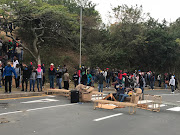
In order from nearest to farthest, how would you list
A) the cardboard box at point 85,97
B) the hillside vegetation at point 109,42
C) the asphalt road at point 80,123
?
A: the asphalt road at point 80,123 < the cardboard box at point 85,97 < the hillside vegetation at point 109,42

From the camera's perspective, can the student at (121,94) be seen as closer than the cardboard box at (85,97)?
Yes

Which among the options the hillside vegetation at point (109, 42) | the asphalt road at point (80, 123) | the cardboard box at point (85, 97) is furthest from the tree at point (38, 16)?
the asphalt road at point (80, 123)

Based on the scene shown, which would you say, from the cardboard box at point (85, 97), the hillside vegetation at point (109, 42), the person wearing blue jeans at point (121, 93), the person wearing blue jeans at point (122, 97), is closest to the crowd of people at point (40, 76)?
the person wearing blue jeans at point (121, 93)

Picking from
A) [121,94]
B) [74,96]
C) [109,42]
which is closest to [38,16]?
[109,42]

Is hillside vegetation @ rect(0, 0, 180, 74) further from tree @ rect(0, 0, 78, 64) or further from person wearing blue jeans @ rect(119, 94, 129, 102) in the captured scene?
person wearing blue jeans @ rect(119, 94, 129, 102)

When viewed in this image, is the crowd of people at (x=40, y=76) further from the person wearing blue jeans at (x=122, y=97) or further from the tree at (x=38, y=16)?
the tree at (x=38, y=16)

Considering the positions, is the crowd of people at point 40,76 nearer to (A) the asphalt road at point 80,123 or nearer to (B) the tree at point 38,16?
(B) the tree at point 38,16

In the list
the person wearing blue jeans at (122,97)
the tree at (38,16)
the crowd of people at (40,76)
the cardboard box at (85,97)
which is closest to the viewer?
the person wearing blue jeans at (122,97)

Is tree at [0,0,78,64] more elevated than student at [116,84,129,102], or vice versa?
tree at [0,0,78,64]

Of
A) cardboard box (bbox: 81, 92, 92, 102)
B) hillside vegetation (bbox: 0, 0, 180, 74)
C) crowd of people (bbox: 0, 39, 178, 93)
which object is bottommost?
cardboard box (bbox: 81, 92, 92, 102)

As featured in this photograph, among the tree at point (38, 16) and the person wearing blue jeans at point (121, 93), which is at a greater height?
the tree at point (38, 16)

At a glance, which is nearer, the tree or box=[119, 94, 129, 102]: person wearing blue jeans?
box=[119, 94, 129, 102]: person wearing blue jeans

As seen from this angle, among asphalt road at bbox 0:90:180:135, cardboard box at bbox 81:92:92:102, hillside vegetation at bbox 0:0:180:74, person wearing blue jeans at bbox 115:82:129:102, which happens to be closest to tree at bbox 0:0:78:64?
hillside vegetation at bbox 0:0:180:74

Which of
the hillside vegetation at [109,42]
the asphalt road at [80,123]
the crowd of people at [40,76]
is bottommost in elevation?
the asphalt road at [80,123]
